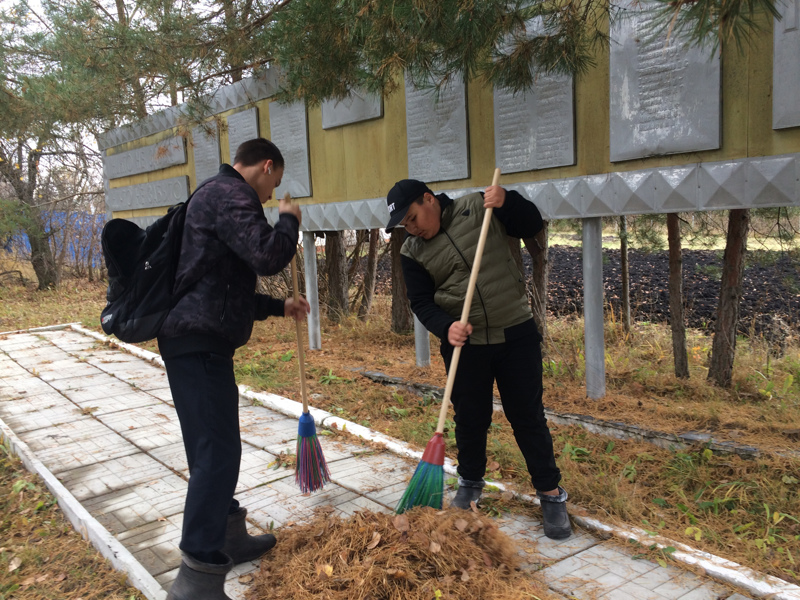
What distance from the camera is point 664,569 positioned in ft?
10.1

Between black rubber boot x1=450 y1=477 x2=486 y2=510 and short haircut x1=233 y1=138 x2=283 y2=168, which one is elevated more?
short haircut x1=233 y1=138 x2=283 y2=168

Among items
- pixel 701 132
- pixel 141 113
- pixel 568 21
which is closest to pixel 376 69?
pixel 568 21

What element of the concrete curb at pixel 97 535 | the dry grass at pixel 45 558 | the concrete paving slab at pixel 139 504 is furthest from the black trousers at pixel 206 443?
the concrete paving slab at pixel 139 504

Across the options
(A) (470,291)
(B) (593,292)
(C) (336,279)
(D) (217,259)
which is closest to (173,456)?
(D) (217,259)

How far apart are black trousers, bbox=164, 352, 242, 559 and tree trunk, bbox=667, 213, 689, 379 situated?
512 cm

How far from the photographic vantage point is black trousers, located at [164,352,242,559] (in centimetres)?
287

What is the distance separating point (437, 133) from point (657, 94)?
2.31 metres

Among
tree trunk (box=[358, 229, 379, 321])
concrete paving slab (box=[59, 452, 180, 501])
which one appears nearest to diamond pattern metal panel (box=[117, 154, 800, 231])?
concrete paving slab (box=[59, 452, 180, 501])

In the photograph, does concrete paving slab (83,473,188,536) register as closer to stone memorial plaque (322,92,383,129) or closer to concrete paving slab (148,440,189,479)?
concrete paving slab (148,440,189,479)

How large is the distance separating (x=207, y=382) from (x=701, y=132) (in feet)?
11.3

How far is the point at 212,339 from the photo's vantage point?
2.95 metres

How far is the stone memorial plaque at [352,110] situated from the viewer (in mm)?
6965

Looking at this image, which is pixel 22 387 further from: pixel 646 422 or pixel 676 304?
pixel 676 304

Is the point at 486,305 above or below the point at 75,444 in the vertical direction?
above
